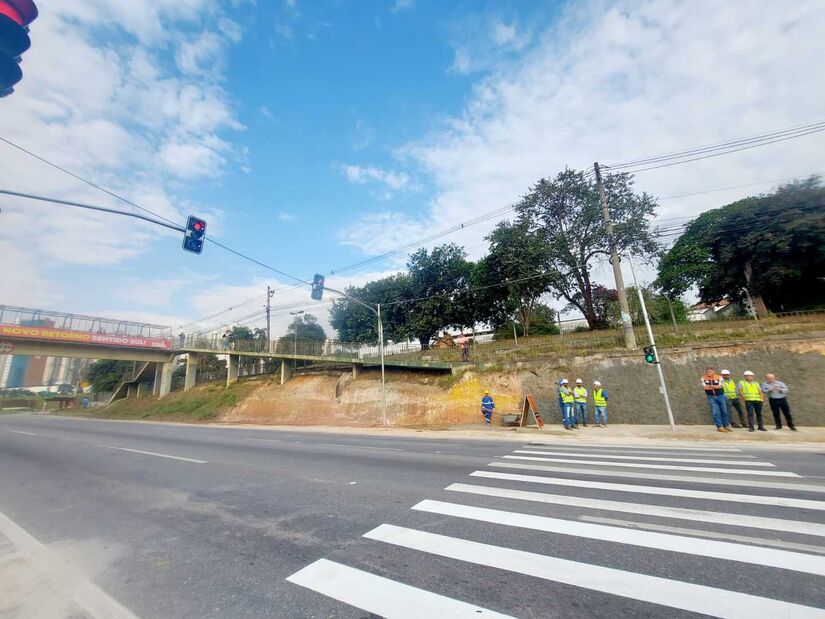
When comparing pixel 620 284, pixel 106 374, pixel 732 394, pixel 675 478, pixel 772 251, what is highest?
pixel 772 251

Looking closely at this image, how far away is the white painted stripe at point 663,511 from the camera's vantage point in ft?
13.2

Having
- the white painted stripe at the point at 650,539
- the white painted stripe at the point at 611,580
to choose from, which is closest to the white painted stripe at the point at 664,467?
the white painted stripe at the point at 650,539

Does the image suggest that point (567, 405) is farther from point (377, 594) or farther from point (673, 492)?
point (377, 594)

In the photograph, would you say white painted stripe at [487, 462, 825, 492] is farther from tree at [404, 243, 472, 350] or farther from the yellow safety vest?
tree at [404, 243, 472, 350]

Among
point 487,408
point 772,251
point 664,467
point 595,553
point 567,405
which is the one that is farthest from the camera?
point 772,251

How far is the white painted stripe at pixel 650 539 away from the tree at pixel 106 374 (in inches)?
2539

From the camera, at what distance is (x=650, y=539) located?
378 centimetres

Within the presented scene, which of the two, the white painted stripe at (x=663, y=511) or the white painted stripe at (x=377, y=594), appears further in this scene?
the white painted stripe at (x=663, y=511)

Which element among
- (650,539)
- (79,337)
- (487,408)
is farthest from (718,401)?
(79,337)

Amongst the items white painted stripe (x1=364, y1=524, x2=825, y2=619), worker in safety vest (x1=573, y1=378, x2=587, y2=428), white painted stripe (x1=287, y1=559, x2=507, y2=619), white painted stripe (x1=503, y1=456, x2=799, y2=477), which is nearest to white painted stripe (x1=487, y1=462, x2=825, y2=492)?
white painted stripe (x1=503, y1=456, x2=799, y2=477)

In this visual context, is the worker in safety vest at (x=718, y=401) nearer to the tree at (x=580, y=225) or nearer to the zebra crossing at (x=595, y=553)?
the zebra crossing at (x=595, y=553)

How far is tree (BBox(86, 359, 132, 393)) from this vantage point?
55269 mm

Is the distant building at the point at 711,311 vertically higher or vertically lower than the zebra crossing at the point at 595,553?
higher

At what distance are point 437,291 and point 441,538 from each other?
37.7 meters
